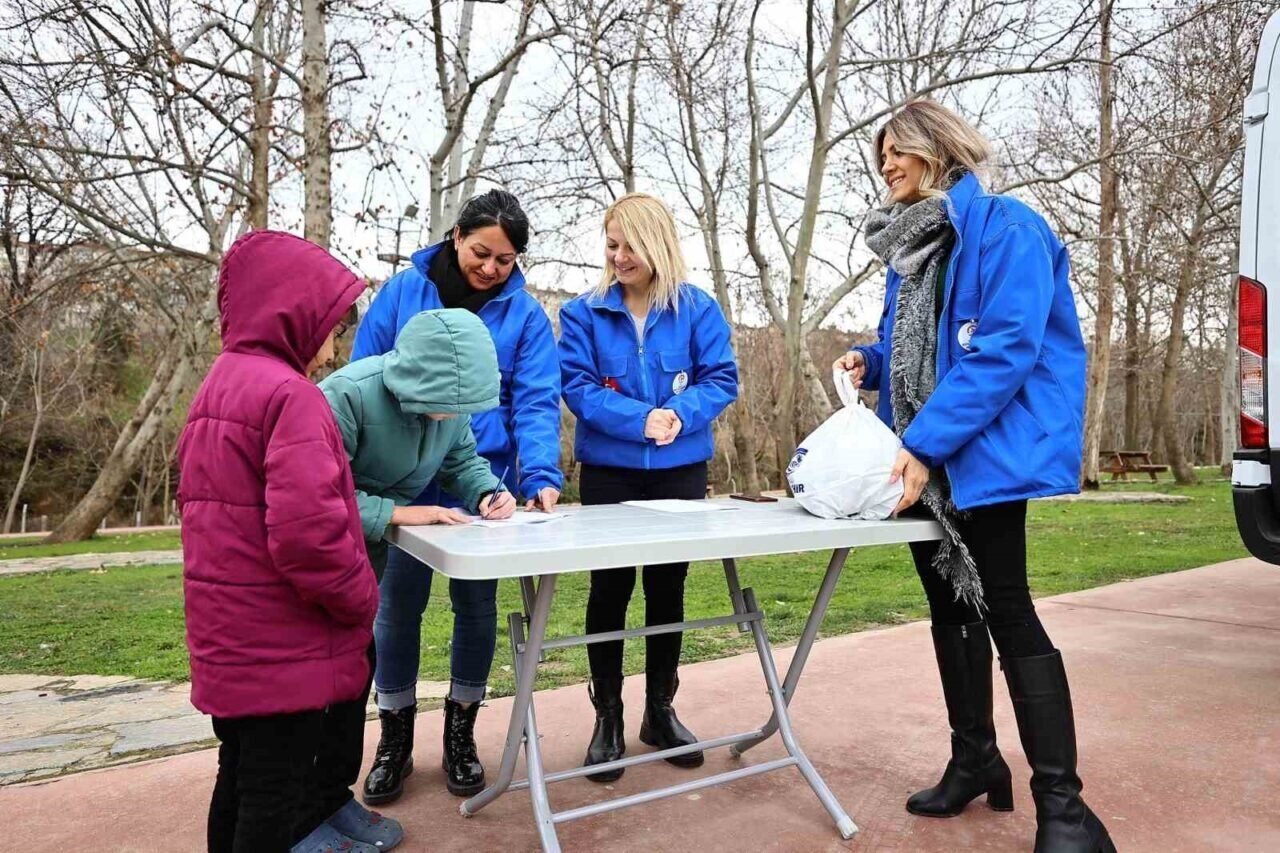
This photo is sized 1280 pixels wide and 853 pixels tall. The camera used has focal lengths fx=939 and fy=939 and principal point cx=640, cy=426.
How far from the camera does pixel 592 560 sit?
1841 millimetres

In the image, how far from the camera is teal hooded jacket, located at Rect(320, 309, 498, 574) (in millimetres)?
2199

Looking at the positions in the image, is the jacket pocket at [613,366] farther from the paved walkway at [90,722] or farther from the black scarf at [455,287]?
the paved walkway at [90,722]

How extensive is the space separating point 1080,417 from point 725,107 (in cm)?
1468

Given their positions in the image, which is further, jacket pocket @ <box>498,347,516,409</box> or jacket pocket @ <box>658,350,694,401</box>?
jacket pocket @ <box>658,350,694,401</box>

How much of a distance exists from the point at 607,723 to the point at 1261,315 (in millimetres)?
2523

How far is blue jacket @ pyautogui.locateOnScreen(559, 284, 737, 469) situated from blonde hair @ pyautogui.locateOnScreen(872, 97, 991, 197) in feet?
2.85

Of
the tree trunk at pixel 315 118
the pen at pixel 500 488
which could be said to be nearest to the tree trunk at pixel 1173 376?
the tree trunk at pixel 315 118

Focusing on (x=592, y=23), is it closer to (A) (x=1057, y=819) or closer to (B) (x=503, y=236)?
(B) (x=503, y=236)

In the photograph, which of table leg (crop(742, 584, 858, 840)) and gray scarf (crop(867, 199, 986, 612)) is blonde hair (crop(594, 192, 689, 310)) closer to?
gray scarf (crop(867, 199, 986, 612))

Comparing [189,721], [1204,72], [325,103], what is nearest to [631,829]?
[189,721]

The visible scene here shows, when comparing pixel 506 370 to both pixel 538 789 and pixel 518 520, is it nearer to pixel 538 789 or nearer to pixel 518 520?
pixel 518 520

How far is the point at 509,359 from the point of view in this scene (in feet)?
9.74

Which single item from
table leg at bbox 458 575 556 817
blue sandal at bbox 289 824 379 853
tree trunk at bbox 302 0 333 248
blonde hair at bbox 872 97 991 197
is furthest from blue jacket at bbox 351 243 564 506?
tree trunk at bbox 302 0 333 248

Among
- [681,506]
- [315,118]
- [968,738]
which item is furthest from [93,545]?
[968,738]
